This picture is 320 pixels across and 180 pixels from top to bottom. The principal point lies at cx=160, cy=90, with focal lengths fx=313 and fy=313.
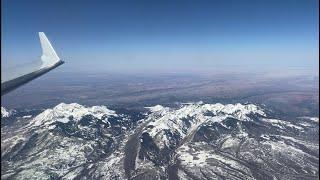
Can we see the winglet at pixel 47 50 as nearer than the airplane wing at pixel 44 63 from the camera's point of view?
No

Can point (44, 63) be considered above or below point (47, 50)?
below

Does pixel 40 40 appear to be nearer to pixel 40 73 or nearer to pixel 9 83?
pixel 40 73

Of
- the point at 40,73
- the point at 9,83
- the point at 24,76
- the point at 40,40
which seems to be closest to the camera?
the point at 9,83

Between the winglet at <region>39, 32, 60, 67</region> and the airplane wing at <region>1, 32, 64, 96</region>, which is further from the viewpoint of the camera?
the winglet at <region>39, 32, 60, 67</region>

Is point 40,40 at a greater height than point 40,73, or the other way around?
point 40,40

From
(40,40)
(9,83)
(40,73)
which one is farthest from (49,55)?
(9,83)

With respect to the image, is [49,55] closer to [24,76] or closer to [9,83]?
[24,76]

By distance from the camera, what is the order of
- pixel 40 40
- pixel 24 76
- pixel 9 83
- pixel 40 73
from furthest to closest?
pixel 40 40, pixel 40 73, pixel 24 76, pixel 9 83

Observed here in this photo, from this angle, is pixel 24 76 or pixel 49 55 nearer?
pixel 24 76

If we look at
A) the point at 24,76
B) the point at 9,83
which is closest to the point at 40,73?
the point at 24,76

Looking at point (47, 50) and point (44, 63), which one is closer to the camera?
point (44, 63)
